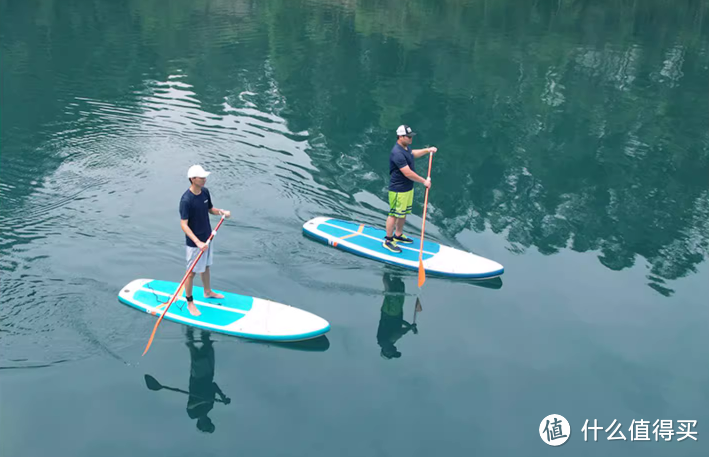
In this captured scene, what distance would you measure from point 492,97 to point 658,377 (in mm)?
19336

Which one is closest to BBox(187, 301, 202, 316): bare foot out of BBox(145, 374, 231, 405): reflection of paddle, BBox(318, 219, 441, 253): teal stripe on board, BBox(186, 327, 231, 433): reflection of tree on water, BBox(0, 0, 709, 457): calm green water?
BBox(186, 327, 231, 433): reflection of tree on water

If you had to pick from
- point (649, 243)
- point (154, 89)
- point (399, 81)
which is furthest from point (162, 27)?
point (649, 243)

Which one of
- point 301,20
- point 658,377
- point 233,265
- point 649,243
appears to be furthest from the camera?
point 301,20

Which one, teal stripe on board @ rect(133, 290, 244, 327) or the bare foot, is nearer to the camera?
teal stripe on board @ rect(133, 290, 244, 327)

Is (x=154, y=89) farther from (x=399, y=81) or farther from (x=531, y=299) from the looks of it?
(x=531, y=299)

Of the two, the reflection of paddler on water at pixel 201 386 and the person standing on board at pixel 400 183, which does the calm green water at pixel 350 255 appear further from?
the person standing on board at pixel 400 183

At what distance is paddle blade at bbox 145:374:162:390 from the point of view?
37.5 ft

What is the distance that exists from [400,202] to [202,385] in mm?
6465

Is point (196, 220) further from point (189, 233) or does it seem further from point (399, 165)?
point (399, 165)

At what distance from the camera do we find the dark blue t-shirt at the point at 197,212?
11.9m

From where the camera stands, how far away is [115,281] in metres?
14.3

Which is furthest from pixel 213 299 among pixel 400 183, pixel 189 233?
pixel 400 183

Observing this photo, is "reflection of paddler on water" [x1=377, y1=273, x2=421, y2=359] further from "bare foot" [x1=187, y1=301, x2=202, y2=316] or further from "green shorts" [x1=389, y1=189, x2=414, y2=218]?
"bare foot" [x1=187, y1=301, x2=202, y2=316]

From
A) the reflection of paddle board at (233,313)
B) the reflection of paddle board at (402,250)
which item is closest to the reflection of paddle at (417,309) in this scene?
the reflection of paddle board at (402,250)
